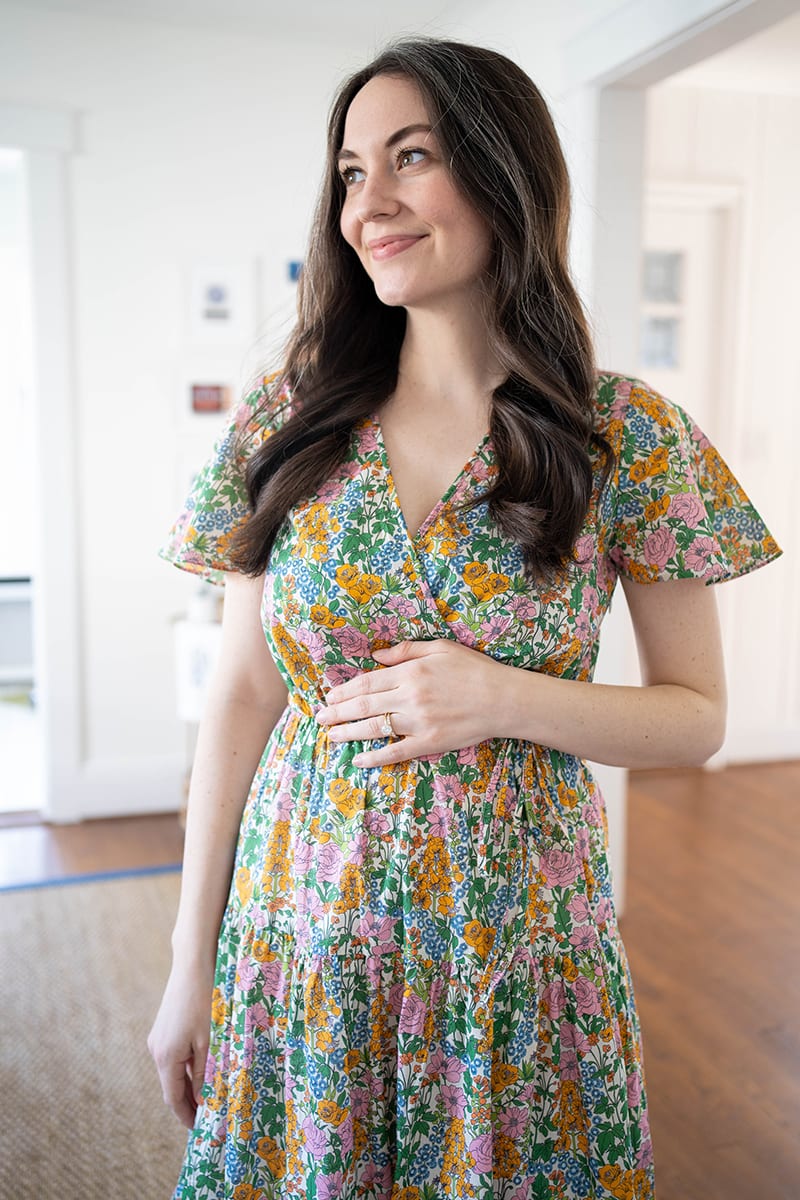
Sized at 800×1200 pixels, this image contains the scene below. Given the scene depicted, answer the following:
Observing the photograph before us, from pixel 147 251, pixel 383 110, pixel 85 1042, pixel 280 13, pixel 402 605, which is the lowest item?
pixel 85 1042

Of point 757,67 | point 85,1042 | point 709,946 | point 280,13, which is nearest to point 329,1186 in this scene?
point 85,1042

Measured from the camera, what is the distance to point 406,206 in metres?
1.04

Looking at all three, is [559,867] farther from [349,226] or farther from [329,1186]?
[349,226]

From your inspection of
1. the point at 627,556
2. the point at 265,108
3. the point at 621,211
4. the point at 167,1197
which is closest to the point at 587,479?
the point at 627,556

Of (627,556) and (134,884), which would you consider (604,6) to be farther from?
(134,884)

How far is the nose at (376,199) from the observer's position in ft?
3.40

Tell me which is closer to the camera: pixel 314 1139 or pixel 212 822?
pixel 314 1139

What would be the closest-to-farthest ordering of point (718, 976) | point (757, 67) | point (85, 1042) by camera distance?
point (85, 1042)
point (718, 976)
point (757, 67)

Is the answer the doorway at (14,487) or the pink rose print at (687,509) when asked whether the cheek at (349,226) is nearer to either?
the pink rose print at (687,509)

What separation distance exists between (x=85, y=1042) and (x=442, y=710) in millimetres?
1966

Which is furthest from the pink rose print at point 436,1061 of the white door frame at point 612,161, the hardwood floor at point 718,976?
the white door frame at point 612,161

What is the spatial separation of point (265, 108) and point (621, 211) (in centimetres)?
170

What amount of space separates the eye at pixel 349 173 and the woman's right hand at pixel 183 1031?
33.7 inches

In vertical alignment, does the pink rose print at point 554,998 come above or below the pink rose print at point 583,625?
below
